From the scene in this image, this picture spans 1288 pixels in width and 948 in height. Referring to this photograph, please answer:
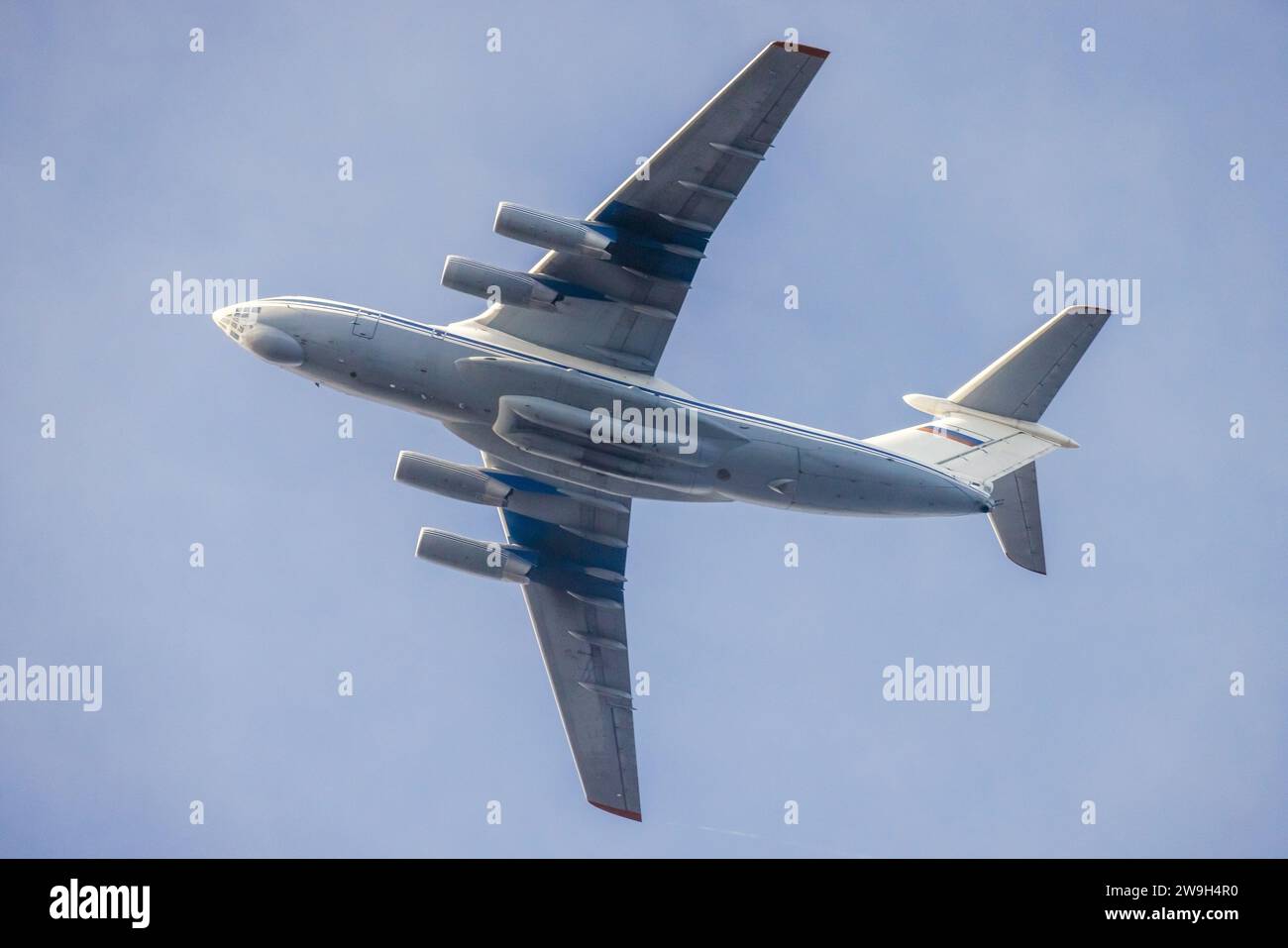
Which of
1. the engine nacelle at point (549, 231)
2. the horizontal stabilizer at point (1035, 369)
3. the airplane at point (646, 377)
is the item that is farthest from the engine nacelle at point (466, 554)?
the horizontal stabilizer at point (1035, 369)

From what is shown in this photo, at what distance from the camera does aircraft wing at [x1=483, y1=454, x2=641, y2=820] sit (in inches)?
986

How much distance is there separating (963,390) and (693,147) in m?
6.57

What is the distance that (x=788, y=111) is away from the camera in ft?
66.0

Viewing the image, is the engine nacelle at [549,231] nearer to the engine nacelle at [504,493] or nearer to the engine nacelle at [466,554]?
the engine nacelle at [504,493]

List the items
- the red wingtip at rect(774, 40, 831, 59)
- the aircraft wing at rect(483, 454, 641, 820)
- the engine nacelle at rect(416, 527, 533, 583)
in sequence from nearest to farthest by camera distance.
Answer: the red wingtip at rect(774, 40, 831, 59) < the engine nacelle at rect(416, 527, 533, 583) < the aircraft wing at rect(483, 454, 641, 820)

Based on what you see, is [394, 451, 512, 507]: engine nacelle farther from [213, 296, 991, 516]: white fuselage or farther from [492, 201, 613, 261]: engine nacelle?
[492, 201, 613, 261]: engine nacelle

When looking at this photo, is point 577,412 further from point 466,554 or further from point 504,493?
point 466,554

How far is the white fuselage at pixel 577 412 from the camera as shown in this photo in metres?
21.0

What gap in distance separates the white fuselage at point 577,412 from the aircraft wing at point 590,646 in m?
3.26

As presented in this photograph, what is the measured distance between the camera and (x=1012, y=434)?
23.3 m

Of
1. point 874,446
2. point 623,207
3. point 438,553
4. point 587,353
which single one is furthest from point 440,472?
point 874,446

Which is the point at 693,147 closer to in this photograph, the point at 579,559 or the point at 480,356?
the point at 480,356

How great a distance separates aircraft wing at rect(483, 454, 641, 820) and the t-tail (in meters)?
5.57

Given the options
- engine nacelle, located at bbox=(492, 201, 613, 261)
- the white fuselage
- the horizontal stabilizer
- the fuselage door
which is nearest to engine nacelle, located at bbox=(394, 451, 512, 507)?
the white fuselage
